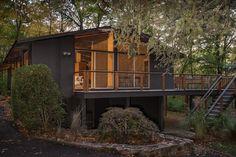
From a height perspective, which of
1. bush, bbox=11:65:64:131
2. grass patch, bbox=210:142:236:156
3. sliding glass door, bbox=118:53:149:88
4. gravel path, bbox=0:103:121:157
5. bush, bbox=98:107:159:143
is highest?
sliding glass door, bbox=118:53:149:88

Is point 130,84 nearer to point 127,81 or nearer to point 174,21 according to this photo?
point 127,81

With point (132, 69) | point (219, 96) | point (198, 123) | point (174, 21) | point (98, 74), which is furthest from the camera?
point (132, 69)

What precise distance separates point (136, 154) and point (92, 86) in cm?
801

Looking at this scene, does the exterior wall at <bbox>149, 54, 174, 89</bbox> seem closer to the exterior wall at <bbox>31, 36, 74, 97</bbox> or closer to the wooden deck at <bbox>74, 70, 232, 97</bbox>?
the wooden deck at <bbox>74, 70, 232, 97</bbox>

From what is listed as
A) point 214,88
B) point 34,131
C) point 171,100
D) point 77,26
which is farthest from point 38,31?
point 34,131

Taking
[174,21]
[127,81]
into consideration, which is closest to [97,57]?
[127,81]

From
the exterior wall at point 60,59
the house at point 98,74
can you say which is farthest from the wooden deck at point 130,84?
the exterior wall at point 60,59

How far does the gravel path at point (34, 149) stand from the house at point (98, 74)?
4.71 metres

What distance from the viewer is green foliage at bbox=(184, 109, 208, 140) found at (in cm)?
1361

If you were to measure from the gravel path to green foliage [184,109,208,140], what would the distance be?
5.88m

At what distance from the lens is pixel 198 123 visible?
547 inches

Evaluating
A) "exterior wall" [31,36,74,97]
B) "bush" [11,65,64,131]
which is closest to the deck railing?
"exterior wall" [31,36,74,97]

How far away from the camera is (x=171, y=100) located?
2828 cm

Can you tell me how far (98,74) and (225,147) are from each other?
734cm
